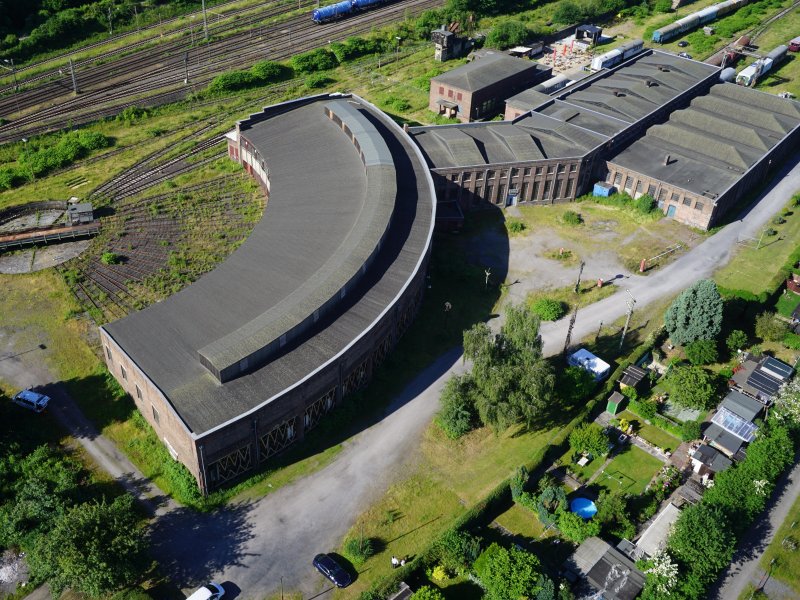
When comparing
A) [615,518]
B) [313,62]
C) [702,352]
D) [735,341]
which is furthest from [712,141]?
[313,62]

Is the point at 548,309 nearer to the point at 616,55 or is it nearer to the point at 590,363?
the point at 590,363

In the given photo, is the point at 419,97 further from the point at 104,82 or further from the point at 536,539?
the point at 536,539

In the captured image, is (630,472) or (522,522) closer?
(522,522)

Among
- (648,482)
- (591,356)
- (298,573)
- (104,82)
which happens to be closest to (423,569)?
(298,573)

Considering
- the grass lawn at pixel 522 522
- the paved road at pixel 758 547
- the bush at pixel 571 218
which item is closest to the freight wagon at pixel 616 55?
the bush at pixel 571 218

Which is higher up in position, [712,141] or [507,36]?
[507,36]

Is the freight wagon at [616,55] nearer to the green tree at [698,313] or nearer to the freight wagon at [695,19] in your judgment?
the freight wagon at [695,19]
